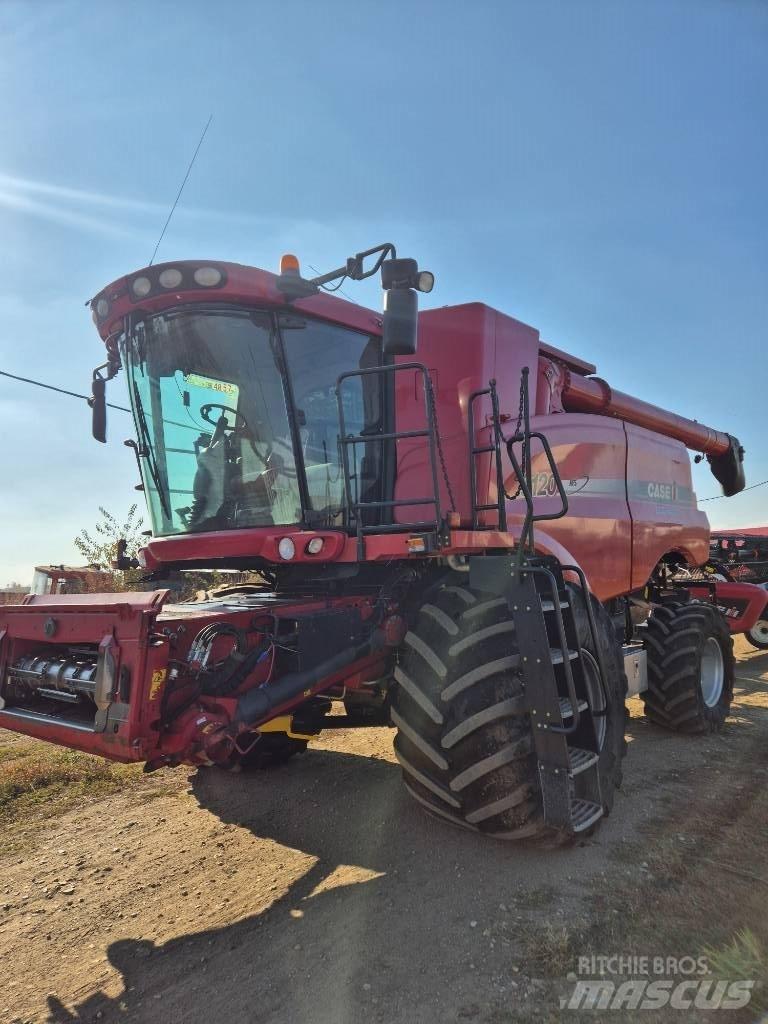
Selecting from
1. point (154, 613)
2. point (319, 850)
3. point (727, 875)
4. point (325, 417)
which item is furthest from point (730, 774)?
point (154, 613)

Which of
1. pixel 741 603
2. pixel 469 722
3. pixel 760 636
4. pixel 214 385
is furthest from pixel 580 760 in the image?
pixel 760 636

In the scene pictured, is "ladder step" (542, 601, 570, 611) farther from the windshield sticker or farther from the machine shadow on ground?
the windshield sticker

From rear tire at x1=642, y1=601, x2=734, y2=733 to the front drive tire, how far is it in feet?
8.67

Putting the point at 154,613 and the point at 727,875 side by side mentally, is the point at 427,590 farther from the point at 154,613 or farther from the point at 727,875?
the point at 727,875

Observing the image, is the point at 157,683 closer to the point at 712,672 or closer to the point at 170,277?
the point at 170,277

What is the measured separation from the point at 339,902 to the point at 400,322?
8.81ft

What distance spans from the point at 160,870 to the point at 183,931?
0.66m

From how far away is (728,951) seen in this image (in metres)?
2.54

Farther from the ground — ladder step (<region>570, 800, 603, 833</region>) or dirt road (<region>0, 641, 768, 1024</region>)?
ladder step (<region>570, 800, 603, 833</region>)

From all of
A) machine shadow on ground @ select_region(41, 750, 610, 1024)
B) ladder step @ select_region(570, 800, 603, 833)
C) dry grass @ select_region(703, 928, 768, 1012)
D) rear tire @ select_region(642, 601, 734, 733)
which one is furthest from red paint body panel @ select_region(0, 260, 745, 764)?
dry grass @ select_region(703, 928, 768, 1012)

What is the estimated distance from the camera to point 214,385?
380cm

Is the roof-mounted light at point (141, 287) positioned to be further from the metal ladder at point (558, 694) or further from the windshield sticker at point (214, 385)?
the metal ladder at point (558, 694)

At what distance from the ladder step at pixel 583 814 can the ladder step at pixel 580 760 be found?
6.0 inches

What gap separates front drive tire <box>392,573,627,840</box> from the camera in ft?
10.2
